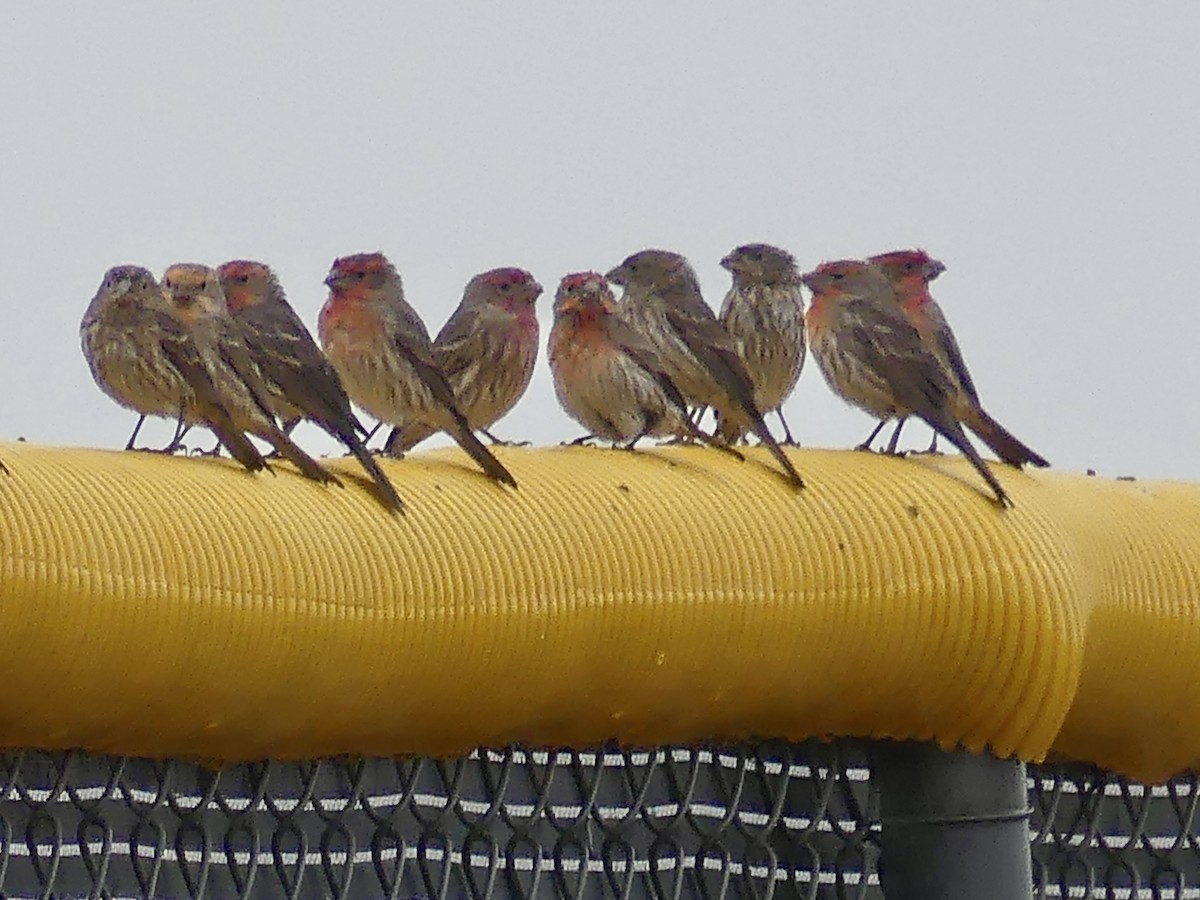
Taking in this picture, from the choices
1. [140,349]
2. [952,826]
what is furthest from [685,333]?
[952,826]

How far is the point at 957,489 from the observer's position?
2.43 meters

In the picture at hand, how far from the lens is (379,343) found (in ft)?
21.2

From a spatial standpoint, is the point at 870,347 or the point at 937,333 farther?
the point at 937,333

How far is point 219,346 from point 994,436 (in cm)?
184

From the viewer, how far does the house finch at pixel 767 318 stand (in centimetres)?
689

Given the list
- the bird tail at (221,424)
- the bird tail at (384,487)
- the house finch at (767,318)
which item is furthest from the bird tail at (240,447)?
the house finch at (767,318)

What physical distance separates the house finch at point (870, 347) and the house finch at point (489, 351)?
3.31 feet

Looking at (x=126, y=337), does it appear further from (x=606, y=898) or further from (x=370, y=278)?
(x=606, y=898)

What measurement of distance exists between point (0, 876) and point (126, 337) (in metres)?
3.61

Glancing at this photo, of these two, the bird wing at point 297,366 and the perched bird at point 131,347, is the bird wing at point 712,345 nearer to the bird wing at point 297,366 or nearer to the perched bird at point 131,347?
the bird wing at point 297,366

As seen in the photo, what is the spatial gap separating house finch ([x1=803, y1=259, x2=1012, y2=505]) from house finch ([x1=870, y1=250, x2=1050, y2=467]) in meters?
0.07

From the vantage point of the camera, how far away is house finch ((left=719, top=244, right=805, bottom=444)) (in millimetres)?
6891

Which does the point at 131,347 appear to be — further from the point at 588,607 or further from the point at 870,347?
the point at 588,607

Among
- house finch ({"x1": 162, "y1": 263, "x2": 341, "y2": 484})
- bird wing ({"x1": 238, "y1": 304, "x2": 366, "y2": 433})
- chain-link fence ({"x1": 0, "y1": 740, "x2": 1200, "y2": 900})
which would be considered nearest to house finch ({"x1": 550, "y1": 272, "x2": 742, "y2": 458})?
bird wing ({"x1": 238, "y1": 304, "x2": 366, "y2": 433})
